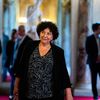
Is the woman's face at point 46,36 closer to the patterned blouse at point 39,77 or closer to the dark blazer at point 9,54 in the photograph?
the patterned blouse at point 39,77

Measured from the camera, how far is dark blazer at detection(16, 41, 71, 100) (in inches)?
181

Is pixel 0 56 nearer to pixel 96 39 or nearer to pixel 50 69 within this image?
pixel 96 39

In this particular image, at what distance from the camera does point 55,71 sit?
460 centimetres

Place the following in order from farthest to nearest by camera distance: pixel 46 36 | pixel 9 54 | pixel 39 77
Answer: pixel 9 54
pixel 46 36
pixel 39 77

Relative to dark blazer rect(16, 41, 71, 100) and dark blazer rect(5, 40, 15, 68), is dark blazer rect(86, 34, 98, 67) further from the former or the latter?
dark blazer rect(16, 41, 71, 100)

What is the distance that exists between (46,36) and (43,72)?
415 millimetres

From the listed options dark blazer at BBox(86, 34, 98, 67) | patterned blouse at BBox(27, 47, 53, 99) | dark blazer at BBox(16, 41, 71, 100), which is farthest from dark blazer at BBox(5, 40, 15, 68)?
patterned blouse at BBox(27, 47, 53, 99)

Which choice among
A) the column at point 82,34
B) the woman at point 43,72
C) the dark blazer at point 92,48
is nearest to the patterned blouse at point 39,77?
the woman at point 43,72

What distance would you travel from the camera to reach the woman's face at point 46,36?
466 cm

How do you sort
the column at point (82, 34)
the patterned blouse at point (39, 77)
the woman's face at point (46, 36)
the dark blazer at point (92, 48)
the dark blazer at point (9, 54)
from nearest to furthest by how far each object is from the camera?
the patterned blouse at point (39, 77)
the woman's face at point (46, 36)
the dark blazer at point (92, 48)
the dark blazer at point (9, 54)
the column at point (82, 34)

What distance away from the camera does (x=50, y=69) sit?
4578 millimetres

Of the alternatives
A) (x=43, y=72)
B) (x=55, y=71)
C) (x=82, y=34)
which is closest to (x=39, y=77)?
(x=43, y=72)

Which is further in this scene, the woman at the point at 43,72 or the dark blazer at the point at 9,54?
the dark blazer at the point at 9,54

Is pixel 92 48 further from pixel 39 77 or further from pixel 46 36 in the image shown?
pixel 39 77
